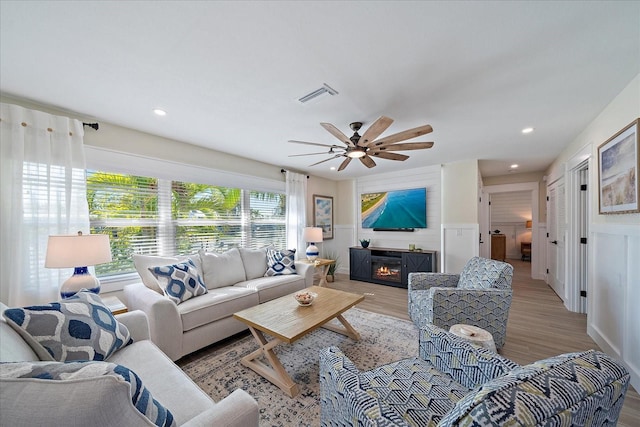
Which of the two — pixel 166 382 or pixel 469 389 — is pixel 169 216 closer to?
pixel 166 382

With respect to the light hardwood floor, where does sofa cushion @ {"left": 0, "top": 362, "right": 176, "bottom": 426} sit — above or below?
above

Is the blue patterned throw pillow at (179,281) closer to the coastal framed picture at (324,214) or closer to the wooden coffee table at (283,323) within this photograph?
the wooden coffee table at (283,323)

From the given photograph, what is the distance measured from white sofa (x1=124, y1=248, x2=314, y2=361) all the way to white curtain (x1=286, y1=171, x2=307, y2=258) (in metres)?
1.08

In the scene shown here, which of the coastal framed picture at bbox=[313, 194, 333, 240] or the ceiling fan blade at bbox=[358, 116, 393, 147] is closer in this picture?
the ceiling fan blade at bbox=[358, 116, 393, 147]

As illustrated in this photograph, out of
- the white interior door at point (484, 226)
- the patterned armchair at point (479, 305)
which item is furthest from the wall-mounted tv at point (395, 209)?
the patterned armchair at point (479, 305)

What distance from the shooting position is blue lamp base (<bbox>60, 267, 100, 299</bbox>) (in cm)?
193

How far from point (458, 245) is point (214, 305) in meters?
4.00

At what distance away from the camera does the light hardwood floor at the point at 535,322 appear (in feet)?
7.20

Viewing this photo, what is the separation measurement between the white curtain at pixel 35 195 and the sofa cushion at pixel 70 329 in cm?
111

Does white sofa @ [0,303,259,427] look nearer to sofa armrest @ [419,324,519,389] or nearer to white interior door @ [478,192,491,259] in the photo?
sofa armrest @ [419,324,519,389]

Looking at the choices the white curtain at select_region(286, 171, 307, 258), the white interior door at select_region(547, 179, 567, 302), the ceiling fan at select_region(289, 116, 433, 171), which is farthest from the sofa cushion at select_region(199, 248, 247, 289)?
the white interior door at select_region(547, 179, 567, 302)

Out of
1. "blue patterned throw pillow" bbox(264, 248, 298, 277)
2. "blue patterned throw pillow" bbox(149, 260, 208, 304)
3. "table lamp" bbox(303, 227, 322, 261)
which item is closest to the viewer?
"blue patterned throw pillow" bbox(149, 260, 208, 304)

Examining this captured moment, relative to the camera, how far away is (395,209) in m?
5.04

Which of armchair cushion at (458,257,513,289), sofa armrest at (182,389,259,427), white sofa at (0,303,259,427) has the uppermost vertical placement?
white sofa at (0,303,259,427)
